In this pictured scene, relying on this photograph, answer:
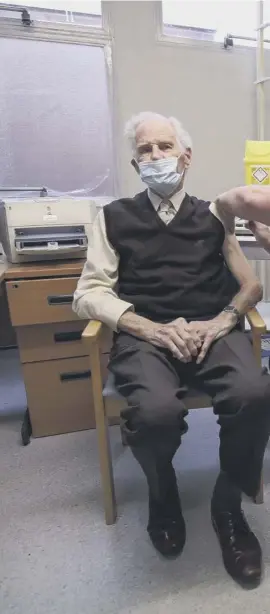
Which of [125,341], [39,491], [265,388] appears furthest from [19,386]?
[265,388]

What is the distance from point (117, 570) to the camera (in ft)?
3.68

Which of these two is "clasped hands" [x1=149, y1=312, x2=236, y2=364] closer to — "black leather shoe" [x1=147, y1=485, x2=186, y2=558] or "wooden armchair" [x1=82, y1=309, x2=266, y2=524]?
"wooden armchair" [x1=82, y1=309, x2=266, y2=524]

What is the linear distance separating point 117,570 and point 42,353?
884 mm

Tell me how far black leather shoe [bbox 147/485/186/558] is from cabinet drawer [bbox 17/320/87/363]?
747mm

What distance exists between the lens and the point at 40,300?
1.67 metres

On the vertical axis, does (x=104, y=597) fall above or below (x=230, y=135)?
below

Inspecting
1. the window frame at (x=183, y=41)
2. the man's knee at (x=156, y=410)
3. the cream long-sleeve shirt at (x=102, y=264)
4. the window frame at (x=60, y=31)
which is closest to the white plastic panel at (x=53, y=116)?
the window frame at (x=60, y=31)

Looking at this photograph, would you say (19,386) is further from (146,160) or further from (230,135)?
(230,135)

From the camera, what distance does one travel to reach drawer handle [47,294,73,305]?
168 cm

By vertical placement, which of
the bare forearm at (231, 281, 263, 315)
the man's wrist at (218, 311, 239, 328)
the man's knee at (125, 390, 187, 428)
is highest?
the bare forearm at (231, 281, 263, 315)

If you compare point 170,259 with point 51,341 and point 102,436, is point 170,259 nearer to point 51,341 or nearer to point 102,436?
point 102,436

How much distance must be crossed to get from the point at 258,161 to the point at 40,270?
1.03m

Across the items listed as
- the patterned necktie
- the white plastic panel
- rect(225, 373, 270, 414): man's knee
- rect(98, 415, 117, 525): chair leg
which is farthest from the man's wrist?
the white plastic panel

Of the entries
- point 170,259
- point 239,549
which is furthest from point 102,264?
point 239,549
